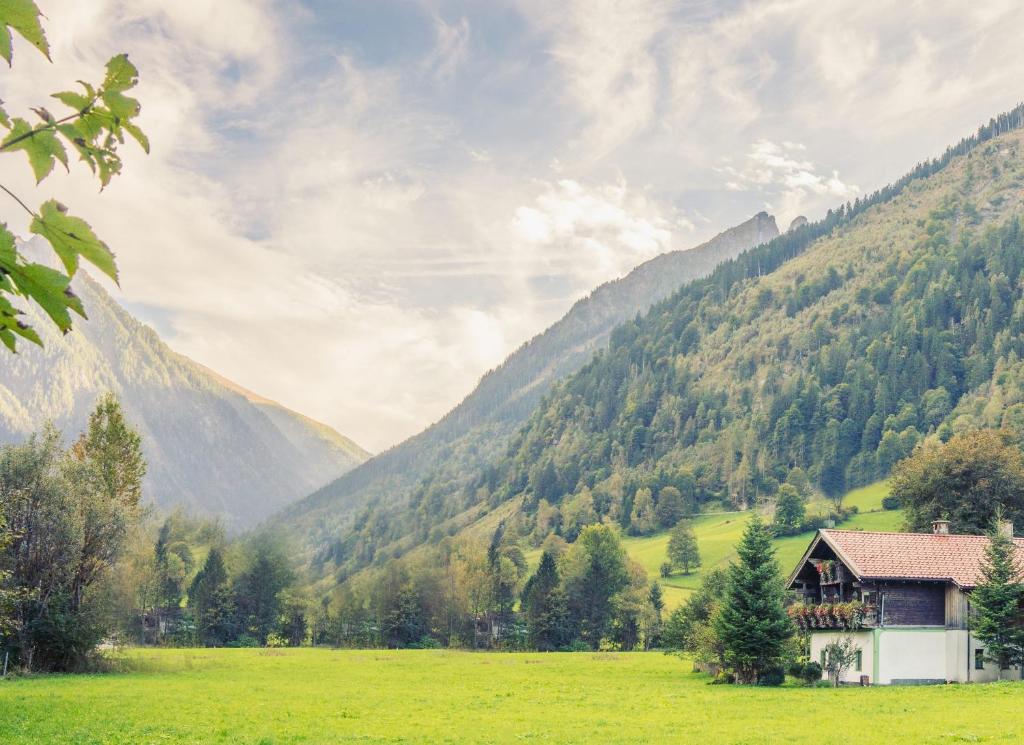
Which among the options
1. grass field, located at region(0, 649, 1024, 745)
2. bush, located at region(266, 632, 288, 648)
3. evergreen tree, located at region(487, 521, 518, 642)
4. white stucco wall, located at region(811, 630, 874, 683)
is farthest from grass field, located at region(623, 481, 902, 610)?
grass field, located at region(0, 649, 1024, 745)

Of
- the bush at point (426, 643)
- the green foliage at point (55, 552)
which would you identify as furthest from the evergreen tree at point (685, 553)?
the green foliage at point (55, 552)

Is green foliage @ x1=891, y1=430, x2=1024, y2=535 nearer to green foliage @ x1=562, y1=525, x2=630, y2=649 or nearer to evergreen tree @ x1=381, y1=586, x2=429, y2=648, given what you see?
green foliage @ x1=562, y1=525, x2=630, y2=649

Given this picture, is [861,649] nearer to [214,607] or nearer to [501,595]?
[501,595]

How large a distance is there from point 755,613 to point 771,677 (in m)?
4.11

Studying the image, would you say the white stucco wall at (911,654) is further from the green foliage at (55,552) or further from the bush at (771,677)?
the green foliage at (55,552)

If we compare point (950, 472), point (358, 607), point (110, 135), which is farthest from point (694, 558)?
point (110, 135)

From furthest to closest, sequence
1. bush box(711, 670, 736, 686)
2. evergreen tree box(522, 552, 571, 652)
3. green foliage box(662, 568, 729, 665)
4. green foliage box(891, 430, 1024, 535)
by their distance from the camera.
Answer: evergreen tree box(522, 552, 571, 652) → green foliage box(891, 430, 1024, 535) → green foliage box(662, 568, 729, 665) → bush box(711, 670, 736, 686)

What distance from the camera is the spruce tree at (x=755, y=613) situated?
5147 cm

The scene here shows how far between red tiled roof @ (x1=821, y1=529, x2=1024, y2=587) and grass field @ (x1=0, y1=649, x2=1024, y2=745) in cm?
800

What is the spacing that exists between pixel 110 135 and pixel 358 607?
131 metres

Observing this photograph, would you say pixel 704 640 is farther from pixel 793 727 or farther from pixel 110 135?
pixel 110 135

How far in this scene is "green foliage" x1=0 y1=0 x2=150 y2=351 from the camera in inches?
92.0

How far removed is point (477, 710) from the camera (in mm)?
39812

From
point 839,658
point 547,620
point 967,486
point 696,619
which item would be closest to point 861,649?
point 839,658
